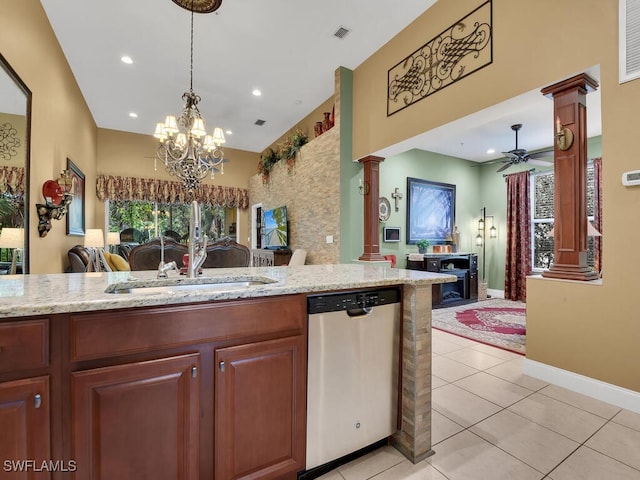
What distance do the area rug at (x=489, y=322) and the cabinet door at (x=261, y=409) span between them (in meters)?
2.94

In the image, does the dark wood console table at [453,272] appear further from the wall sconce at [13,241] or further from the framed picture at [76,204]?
the framed picture at [76,204]

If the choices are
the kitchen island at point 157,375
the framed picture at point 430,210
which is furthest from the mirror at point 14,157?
the framed picture at point 430,210

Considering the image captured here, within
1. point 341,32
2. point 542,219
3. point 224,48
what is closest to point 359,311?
point 341,32

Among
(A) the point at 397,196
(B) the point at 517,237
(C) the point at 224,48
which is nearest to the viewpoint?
(C) the point at 224,48

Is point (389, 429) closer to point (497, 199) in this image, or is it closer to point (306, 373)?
point (306, 373)

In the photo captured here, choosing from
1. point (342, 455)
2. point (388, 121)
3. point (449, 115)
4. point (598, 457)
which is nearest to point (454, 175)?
point (388, 121)

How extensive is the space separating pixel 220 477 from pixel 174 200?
684cm

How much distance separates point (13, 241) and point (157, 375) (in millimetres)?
2280

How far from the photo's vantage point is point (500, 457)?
166cm

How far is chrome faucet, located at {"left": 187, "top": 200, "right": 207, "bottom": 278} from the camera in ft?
5.37

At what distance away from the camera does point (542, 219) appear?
6.11m

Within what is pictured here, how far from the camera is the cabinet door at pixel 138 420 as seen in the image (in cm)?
104

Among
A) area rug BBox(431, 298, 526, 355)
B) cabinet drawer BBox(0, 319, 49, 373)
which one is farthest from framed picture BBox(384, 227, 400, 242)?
cabinet drawer BBox(0, 319, 49, 373)

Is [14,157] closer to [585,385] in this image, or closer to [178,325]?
[178,325]
